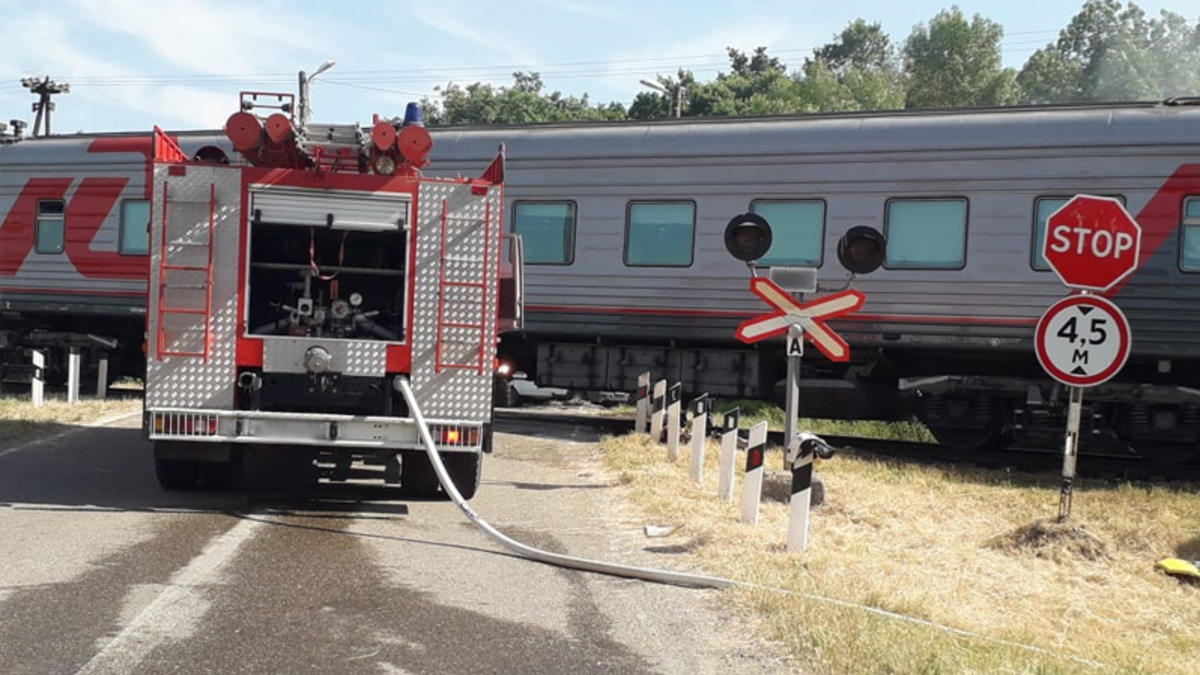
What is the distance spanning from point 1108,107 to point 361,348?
8959 mm

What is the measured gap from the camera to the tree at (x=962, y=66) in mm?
64750

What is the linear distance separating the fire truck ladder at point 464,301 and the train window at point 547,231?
259 inches

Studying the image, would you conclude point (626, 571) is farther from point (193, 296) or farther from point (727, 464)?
point (193, 296)

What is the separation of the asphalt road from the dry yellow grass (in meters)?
0.40

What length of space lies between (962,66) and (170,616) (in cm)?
6388

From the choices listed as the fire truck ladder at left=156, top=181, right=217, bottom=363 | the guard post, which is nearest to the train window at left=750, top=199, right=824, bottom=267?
the guard post

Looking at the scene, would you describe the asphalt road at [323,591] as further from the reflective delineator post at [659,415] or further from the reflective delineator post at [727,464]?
the reflective delineator post at [659,415]

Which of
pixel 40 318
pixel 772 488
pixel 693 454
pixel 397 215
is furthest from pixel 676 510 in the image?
pixel 40 318

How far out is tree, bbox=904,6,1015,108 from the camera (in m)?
64.8

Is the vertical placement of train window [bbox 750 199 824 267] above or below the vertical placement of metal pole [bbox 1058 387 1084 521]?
above

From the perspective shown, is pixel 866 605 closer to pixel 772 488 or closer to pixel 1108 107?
pixel 772 488

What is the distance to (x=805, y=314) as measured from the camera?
11.0m

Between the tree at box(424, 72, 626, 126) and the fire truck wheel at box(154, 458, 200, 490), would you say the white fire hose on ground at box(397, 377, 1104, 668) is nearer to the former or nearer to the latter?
the fire truck wheel at box(154, 458, 200, 490)

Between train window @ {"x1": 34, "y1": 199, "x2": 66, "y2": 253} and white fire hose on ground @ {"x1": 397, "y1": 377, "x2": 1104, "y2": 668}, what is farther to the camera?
train window @ {"x1": 34, "y1": 199, "x2": 66, "y2": 253}
